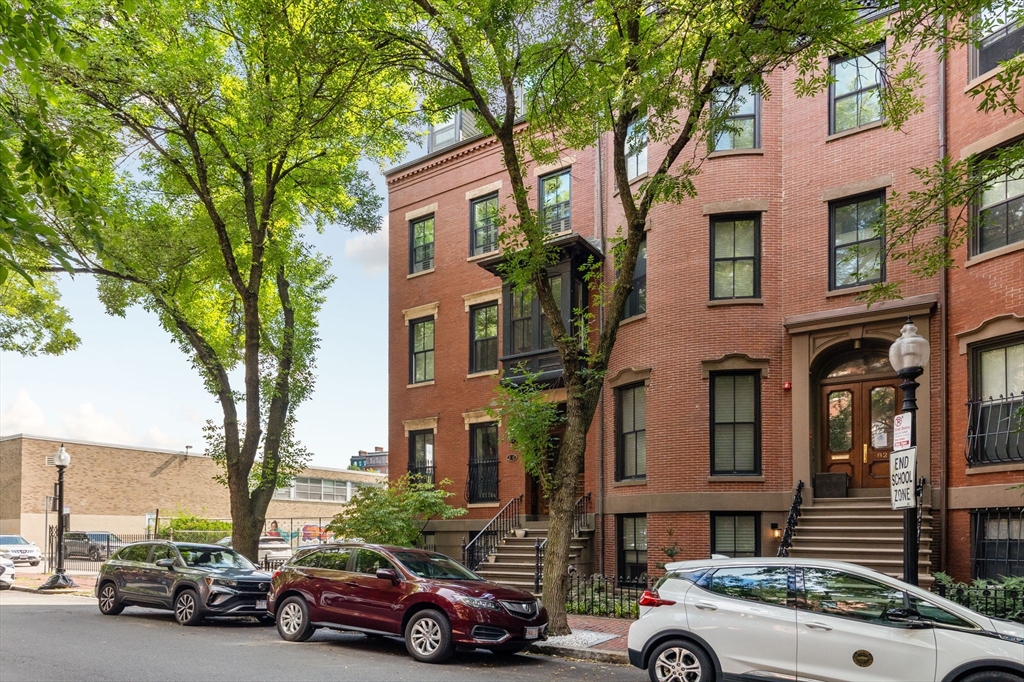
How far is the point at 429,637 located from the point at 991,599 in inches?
331

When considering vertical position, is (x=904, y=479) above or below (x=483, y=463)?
above

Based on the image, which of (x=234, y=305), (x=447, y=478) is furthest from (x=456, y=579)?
(x=234, y=305)

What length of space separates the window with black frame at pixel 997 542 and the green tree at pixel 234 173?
12.8 metres

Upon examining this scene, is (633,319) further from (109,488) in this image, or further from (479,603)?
(109,488)

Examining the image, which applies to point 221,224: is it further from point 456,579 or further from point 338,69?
point 456,579

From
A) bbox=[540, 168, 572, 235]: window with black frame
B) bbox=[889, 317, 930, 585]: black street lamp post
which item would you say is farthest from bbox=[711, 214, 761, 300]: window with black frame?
bbox=[889, 317, 930, 585]: black street lamp post

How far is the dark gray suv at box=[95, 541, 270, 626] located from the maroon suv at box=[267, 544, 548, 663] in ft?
5.79

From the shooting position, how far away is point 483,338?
2600 cm

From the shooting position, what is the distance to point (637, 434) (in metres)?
21.1

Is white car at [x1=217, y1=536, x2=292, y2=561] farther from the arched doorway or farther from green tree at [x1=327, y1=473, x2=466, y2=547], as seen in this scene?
the arched doorway

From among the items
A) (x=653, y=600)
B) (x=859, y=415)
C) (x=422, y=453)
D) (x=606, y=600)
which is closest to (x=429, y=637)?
(x=653, y=600)

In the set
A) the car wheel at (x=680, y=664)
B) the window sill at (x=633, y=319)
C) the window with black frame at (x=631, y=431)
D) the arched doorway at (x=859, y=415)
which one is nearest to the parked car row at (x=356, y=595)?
the car wheel at (x=680, y=664)

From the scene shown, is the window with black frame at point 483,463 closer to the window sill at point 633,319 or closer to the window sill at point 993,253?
the window sill at point 633,319

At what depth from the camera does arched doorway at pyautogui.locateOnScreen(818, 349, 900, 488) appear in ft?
60.7
